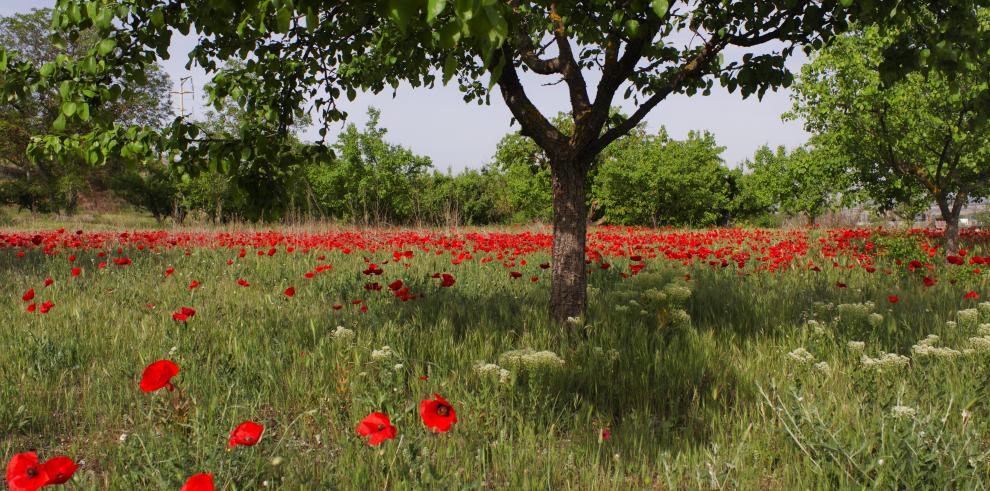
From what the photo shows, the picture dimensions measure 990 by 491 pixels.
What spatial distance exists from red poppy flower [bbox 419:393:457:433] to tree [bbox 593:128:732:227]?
87.3 ft

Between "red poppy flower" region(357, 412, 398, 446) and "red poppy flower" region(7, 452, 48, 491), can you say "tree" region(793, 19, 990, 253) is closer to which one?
"red poppy flower" region(357, 412, 398, 446)

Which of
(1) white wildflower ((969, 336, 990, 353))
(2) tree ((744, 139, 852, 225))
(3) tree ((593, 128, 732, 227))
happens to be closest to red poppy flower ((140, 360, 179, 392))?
(1) white wildflower ((969, 336, 990, 353))

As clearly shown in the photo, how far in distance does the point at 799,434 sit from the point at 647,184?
26389mm

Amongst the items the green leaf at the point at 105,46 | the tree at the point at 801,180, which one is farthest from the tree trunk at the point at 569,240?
the tree at the point at 801,180

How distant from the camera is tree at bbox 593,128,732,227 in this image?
2748 centimetres

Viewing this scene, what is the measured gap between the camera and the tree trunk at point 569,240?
4.08 meters

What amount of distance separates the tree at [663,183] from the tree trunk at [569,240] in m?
24.0

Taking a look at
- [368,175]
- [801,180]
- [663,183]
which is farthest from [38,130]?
[801,180]

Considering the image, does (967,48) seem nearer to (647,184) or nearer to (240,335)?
(240,335)

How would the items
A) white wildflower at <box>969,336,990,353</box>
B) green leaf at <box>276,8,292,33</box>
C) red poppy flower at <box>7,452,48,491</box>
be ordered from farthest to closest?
1. white wildflower at <box>969,336,990,353</box>
2. red poppy flower at <box>7,452,48,491</box>
3. green leaf at <box>276,8,292,33</box>

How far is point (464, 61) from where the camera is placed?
5.07 metres

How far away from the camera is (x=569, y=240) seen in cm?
410

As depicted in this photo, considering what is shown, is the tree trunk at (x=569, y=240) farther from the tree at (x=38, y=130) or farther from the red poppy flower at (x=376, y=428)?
the tree at (x=38, y=130)

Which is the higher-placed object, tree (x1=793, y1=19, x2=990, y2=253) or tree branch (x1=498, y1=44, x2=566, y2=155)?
tree (x1=793, y1=19, x2=990, y2=253)
